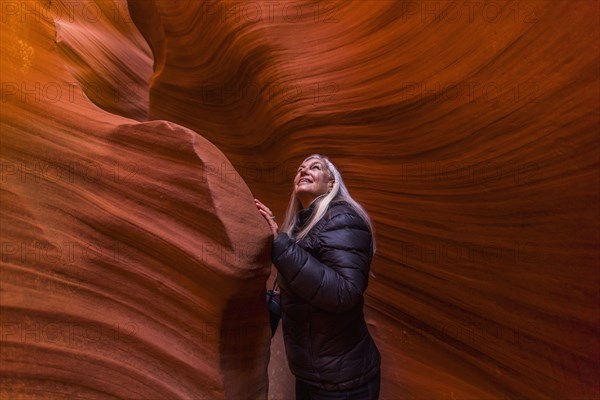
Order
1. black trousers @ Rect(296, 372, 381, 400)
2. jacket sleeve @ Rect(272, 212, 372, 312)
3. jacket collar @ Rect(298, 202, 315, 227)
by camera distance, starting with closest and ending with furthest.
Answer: jacket sleeve @ Rect(272, 212, 372, 312)
black trousers @ Rect(296, 372, 381, 400)
jacket collar @ Rect(298, 202, 315, 227)

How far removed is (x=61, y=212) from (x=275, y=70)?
59.6 inches

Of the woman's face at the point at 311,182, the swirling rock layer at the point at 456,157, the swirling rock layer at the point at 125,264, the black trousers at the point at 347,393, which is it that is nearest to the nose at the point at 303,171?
the woman's face at the point at 311,182

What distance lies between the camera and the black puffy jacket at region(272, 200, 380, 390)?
4.44 ft

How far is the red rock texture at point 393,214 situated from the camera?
1.53m

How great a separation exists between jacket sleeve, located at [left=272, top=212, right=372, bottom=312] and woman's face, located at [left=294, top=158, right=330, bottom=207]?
0.19 m

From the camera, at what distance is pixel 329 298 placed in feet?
4.41

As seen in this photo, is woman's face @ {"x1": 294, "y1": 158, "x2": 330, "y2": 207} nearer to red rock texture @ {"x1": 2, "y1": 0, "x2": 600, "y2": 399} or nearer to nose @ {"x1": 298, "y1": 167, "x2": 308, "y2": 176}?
nose @ {"x1": 298, "y1": 167, "x2": 308, "y2": 176}

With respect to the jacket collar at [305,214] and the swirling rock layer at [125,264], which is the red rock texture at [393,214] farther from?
the jacket collar at [305,214]

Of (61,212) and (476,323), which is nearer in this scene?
(61,212)

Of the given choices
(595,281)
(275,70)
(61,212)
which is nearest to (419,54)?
(275,70)

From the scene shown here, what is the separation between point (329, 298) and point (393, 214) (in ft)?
3.30

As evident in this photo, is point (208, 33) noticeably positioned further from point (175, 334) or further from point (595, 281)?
point (595, 281)

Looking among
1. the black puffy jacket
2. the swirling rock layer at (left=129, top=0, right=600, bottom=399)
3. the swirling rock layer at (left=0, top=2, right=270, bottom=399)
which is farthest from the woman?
the swirling rock layer at (left=129, top=0, right=600, bottom=399)

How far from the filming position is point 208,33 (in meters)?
3.02
